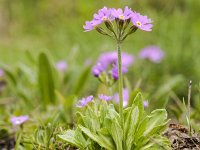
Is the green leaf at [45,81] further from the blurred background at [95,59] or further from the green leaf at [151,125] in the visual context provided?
the green leaf at [151,125]

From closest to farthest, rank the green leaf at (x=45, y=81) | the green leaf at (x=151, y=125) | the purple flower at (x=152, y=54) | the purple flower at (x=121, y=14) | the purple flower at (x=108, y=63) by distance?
the purple flower at (x=121, y=14), the green leaf at (x=151, y=125), the purple flower at (x=108, y=63), the green leaf at (x=45, y=81), the purple flower at (x=152, y=54)

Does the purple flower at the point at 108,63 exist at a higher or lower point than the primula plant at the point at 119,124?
higher

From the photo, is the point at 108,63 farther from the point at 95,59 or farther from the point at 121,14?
the point at 121,14

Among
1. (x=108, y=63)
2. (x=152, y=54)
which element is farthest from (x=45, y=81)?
(x=152, y=54)

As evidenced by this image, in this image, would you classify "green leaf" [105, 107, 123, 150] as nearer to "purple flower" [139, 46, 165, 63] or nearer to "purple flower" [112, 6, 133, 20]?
"purple flower" [112, 6, 133, 20]

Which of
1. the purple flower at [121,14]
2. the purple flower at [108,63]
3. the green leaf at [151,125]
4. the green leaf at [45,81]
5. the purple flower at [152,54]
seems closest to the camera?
the purple flower at [121,14]

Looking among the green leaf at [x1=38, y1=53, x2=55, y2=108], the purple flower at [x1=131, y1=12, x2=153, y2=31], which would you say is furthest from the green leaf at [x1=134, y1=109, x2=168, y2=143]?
the green leaf at [x1=38, y1=53, x2=55, y2=108]

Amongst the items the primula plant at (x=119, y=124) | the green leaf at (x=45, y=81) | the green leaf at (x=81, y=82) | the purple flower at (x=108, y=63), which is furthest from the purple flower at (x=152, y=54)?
the primula plant at (x=119, y=124)
